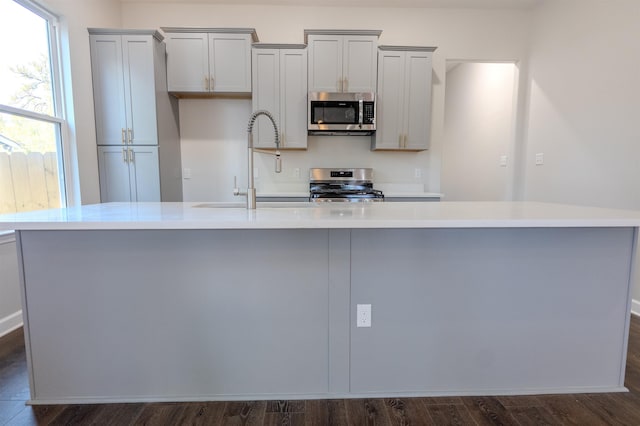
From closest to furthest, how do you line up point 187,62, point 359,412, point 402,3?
point 359,412 → point 187,62 → point 402,3

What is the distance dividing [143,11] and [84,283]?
10.9 feet

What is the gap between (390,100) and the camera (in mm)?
3352

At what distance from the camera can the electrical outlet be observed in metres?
1.48

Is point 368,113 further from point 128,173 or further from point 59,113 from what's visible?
point 59,113

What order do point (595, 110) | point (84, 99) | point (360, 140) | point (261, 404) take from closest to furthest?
1. point (261, 404)
2. point (595, 110)
3. point (84, 99)
4. point (360, 140)

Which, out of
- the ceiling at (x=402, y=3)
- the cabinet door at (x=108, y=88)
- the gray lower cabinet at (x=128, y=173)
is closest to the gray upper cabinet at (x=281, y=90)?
the ceiling at (x=402, y=3)

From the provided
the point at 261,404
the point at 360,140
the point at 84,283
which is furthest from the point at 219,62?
the point at 261,404

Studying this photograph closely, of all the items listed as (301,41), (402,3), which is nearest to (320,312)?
(301,41)

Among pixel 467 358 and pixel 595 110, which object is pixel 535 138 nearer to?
pixel 595 110

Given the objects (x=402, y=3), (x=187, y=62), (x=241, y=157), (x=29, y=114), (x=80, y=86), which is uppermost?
(x=402, y=3)

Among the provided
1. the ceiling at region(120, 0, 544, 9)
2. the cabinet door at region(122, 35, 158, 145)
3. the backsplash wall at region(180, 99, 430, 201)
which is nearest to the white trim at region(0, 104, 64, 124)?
the cabinet door at region(122, 35, 158, 145)

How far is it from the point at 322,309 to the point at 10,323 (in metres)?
2.32

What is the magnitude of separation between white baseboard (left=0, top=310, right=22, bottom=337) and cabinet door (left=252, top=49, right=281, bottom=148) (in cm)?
236

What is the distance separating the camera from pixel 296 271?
145 centimetres
